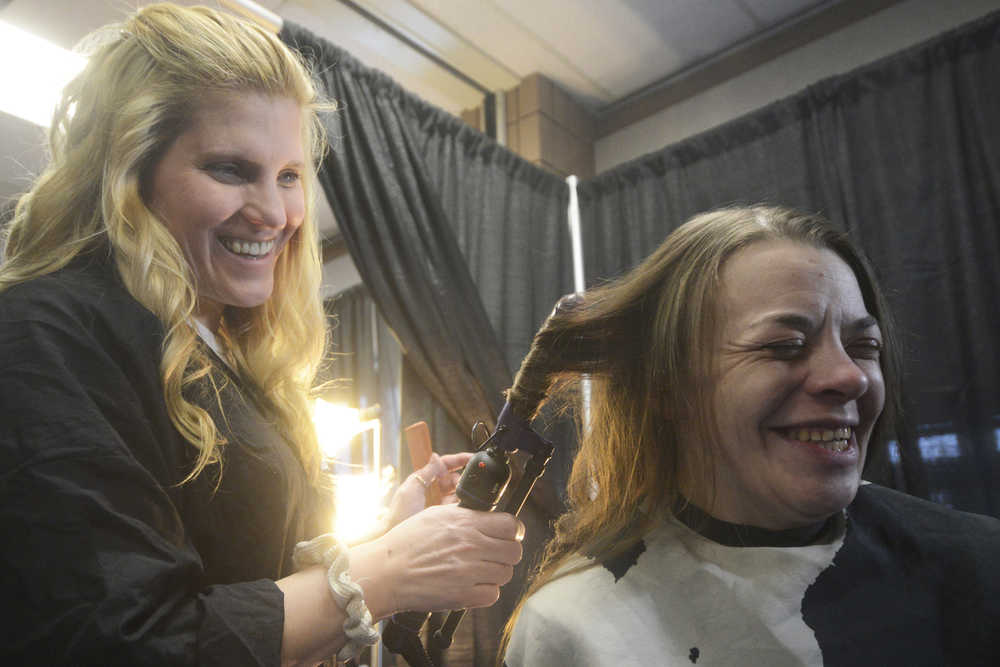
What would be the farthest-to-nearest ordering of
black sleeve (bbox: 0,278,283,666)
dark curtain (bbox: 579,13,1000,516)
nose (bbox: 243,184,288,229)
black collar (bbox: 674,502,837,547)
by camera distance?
dark curtain (bbox: 579,13,1000,516) → nose (bbox: 243,184,288,229) → black collar (bbox: 674,502,837,547) → black sleeve (bbox: 0,278,283,666)

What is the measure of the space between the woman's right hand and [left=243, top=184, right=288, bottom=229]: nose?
50cm

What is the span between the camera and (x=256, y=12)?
6.20 ft

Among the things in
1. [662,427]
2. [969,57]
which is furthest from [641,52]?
[662,427]

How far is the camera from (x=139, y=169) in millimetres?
949

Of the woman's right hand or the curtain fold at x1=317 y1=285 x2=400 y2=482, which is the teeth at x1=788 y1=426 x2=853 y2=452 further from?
the curtain fold at x1=317 y1=285 x2=400 y2=482

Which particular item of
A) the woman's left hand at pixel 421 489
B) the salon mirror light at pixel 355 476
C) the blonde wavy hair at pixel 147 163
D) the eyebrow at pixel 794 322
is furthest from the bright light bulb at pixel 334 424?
the eyebrow at pixel 794 322

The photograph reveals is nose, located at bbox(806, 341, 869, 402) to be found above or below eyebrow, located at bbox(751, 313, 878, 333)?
below

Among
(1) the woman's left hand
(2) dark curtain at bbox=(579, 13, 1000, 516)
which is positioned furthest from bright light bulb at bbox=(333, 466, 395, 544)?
(2) dark curtain at bbox=(579, 13, 1000, 516)

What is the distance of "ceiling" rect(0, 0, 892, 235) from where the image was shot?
2.42 metres

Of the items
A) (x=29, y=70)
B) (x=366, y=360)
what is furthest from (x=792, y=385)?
(x=366, y=360)

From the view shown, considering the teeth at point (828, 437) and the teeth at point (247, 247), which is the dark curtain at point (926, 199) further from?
the teeth at point (247, 247)

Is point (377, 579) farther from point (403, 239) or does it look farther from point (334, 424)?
Result: point (403, 239)

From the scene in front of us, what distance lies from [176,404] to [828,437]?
0.80 metres

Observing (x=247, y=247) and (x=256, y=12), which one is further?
(x=256, y=12)
